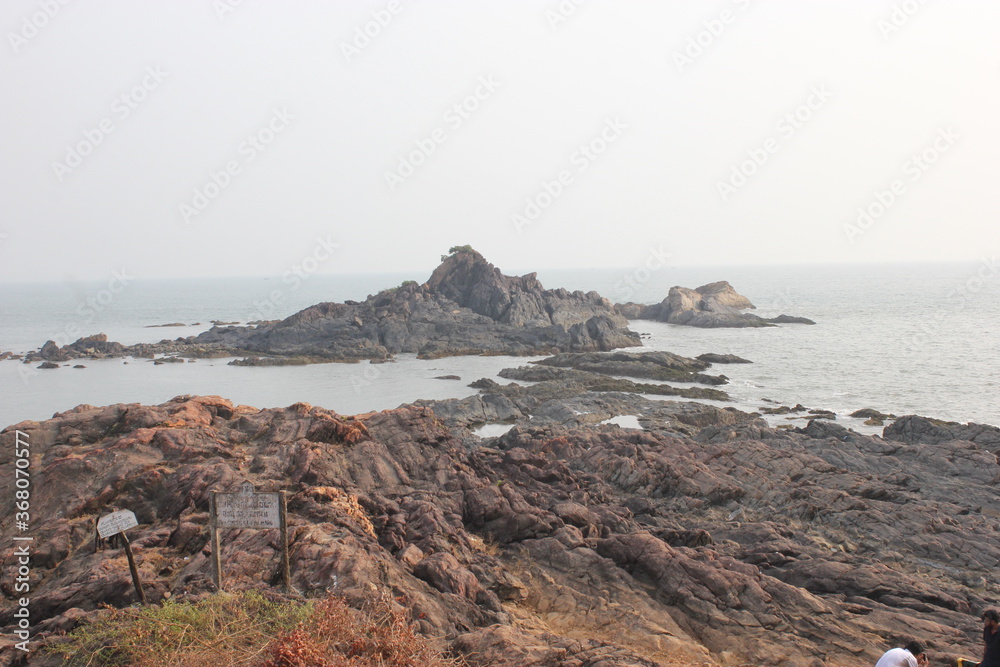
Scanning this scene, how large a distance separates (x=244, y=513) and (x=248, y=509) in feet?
0.28

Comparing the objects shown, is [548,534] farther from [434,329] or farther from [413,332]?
[434,329]

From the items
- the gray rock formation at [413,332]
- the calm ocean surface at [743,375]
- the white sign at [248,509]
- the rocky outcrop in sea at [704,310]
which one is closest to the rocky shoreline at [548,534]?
the white sign at [248,509]

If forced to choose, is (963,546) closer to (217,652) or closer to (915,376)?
(217,652)

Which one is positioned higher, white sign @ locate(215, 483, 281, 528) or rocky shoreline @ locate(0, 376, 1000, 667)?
white sign @ locate(215, 483, 281, 528)

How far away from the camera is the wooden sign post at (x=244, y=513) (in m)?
7.99

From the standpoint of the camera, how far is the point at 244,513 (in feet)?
26.5

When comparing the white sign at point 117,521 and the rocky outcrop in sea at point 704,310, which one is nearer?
the white sign at point 117,521

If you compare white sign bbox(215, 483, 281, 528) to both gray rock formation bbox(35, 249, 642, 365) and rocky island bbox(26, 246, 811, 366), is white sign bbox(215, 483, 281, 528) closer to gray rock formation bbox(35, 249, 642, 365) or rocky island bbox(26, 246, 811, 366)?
rocky island bbox(26, 246, 811, 366)

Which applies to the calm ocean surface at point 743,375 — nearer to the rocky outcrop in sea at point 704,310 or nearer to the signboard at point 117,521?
the rocky outcrop in sea at point 704,310

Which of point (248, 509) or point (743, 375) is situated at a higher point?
point (248, 509)

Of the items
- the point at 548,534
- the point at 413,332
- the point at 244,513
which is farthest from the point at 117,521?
the point at 413,332

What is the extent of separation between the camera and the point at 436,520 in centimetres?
1152

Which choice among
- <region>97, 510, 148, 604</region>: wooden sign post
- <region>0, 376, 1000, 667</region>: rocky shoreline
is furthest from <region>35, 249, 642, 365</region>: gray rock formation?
<region>97, 510, 148, 604</region>: wooden sign post

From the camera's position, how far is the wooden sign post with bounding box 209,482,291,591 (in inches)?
314
